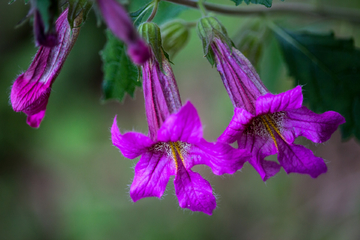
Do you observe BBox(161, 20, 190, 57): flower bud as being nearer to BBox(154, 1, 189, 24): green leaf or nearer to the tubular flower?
BBox(154, 1, 189, 24): green leaf

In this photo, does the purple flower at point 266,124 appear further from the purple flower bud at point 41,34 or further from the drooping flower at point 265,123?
the purple flower bud at point 41,34

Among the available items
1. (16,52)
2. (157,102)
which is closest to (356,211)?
(157,102)

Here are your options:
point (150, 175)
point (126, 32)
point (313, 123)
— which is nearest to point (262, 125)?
point (313, 123)

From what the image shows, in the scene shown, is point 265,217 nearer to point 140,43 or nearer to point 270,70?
point 270,70

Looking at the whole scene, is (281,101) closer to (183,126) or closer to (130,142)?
(183,126)

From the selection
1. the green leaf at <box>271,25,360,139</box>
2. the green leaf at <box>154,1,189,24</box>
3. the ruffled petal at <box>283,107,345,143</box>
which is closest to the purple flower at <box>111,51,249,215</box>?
the ruffled petal at <box>283,107,345,143</box>

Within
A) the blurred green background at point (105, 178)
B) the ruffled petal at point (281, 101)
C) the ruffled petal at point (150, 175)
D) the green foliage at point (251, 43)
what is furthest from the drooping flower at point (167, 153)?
the blurred green background at point (105, 178)
